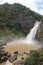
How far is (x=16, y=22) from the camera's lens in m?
53.1

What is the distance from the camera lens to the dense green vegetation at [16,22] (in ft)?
163

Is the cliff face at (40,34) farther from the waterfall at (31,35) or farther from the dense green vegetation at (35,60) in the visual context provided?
the dense green vegetation at (35,60)

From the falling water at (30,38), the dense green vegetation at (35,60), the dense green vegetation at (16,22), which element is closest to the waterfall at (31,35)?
the falling water at (30,38)

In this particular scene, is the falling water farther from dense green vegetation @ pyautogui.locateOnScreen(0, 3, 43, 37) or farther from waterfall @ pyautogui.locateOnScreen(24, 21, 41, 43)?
dense green vegetation @ pyautogui.locateOnScreen(0, 3, 43, 37)

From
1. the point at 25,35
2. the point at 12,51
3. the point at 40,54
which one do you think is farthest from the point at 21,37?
the point at 40,54

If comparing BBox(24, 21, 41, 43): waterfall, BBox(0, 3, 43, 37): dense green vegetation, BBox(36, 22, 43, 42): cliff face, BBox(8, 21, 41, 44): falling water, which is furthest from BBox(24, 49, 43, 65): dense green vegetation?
BBox(0, 3, 43, 37): dense green vegetation

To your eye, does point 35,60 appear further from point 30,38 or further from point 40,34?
point 30,38

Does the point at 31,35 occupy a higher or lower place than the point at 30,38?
higher

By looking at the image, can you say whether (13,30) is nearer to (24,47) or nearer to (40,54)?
(24,47)

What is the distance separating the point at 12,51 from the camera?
35219 mm

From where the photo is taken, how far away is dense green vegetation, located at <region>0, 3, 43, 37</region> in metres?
49.6

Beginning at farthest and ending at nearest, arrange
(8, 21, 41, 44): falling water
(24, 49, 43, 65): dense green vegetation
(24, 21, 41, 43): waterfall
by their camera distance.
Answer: (24, 21, 41, 43): waterfall, (8, 21, 41, 44): falling water, (24, 49, 43, 65): dense green vegetation

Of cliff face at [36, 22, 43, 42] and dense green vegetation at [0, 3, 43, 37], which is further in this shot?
dense green vegetation at [0, 3, 43, 37]

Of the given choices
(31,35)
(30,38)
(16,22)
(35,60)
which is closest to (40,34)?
(30,38)
